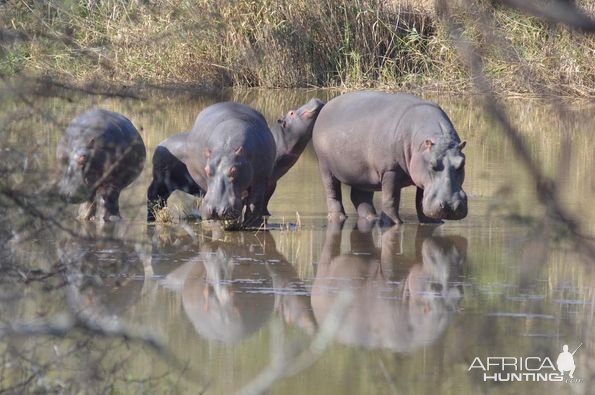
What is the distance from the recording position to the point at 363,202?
1032cm

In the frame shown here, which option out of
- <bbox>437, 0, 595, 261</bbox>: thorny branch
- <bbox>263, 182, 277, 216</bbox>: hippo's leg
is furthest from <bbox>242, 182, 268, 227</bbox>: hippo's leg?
<bbox>437, 0, 595, 261</bbox>: thorny branch

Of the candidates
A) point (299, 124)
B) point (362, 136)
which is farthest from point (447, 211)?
point (299, 124)

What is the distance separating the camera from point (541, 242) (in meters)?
2.45

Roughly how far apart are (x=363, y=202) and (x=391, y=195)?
0.71 m

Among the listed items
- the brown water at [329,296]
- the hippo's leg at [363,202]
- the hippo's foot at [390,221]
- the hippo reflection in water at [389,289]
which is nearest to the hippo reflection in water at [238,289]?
the brown water at [329,296]

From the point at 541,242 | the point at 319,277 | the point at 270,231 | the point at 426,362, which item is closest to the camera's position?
the point at 541,242

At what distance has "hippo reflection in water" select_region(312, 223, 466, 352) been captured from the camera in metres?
6.21

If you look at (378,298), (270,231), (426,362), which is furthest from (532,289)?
(270,231)

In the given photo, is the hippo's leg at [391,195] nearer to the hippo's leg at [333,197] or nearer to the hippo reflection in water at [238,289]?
the hippo's leg at [333,197]

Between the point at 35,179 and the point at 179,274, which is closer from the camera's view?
the point at 35,179

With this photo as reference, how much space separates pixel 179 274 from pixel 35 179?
13.2 ft

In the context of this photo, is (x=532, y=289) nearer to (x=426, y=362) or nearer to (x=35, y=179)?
(x=426, y=362)

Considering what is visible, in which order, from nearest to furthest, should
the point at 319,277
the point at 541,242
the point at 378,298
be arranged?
the point at 541,242, the point at 378,298, the point at 319,277

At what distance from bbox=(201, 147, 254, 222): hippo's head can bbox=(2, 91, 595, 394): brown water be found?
20 centimetres
